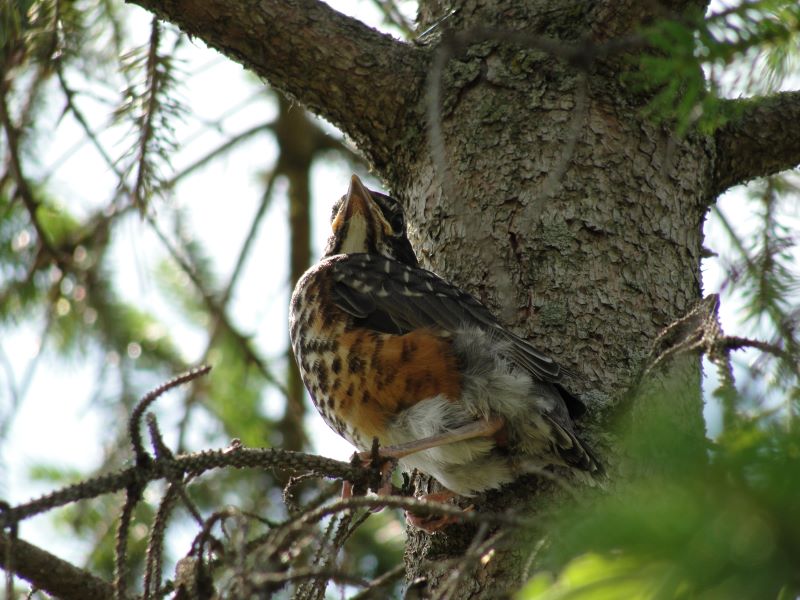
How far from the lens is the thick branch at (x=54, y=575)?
1869mm

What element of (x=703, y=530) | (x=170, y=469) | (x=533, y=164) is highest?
(x=533, y=164)

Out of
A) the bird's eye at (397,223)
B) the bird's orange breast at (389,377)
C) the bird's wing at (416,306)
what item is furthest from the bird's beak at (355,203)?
the bird's orange breast at (389,377)

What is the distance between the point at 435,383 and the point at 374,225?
4.19 ft

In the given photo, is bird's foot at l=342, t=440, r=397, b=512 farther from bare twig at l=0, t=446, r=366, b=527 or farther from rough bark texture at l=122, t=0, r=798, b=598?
rough bark texture at l=122, t=0, r=798, b=598

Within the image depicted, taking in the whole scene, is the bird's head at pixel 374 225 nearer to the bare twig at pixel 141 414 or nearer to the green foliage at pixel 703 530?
the bare twig at pixel 141 414

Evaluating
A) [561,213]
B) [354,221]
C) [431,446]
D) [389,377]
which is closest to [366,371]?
[389,377]

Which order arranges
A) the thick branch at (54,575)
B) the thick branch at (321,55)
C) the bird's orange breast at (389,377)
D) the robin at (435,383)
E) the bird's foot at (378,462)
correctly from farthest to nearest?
the thick branch at (321,55)
the bird's orange breast at (389,377)
the robin at (435,383)
the bird's foot at (378,462)
the thick branch at (54,575)

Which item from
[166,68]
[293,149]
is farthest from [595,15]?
[293,149]

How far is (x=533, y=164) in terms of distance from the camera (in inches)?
119

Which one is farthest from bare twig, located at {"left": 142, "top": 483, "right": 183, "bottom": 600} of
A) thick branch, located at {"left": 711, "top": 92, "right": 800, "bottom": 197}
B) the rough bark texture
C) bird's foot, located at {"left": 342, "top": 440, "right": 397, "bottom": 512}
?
thick branch, located at {"left": 711, "top": 92, "right": 800, "bottom": 197}

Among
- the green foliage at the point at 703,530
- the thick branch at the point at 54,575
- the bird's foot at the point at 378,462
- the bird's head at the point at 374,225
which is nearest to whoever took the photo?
the green foliage at the point at 703,530

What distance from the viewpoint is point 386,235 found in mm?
3875

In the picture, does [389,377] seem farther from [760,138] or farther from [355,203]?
[760,138]

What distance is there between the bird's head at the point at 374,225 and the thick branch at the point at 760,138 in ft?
4.17
